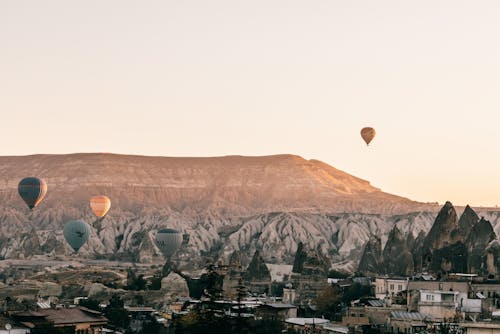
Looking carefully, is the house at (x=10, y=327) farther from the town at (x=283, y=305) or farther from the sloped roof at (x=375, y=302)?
the sloped roof at (x=375, y=302)

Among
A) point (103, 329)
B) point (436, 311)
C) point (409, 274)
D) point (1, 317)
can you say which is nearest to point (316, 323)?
point (436, 311)

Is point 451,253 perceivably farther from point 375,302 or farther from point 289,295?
point 375,302

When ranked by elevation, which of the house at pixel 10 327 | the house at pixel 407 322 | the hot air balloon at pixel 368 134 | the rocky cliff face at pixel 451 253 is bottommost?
the house at pixel 10 327

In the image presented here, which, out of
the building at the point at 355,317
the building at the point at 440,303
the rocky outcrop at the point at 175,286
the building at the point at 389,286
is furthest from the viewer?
the rocky outcrop at the point at 175,286

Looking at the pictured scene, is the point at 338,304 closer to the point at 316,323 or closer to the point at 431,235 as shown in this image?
the point at 316,323

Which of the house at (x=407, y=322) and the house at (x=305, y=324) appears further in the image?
the house at (x=305, y=324)

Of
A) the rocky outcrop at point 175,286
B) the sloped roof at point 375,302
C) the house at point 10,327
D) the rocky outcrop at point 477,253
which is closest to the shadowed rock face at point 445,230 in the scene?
the rocky outcrop at point 477,253
